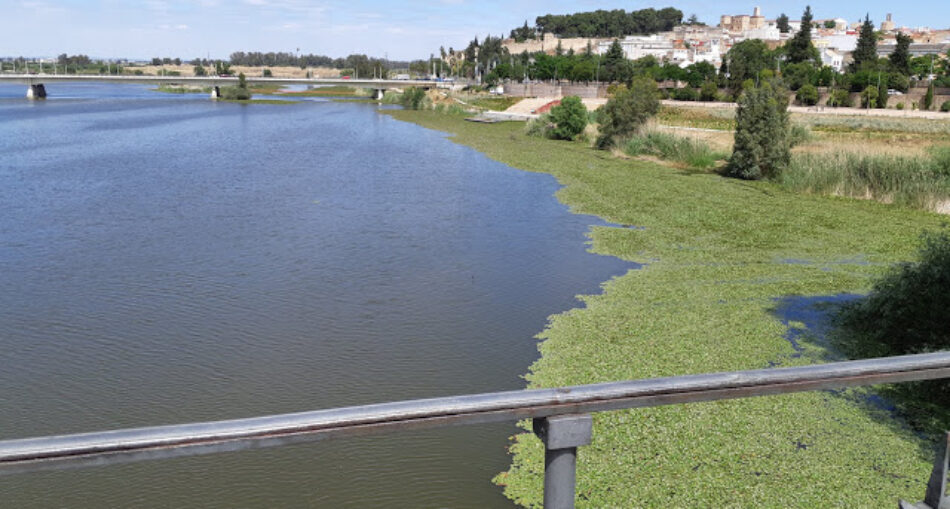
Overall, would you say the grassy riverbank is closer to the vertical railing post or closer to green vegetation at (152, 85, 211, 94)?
the vertical railing post

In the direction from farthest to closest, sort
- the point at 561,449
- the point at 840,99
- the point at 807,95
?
the point at 807,95 < the point at 840,99 < the point at 561,449

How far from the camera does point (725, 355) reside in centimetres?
1107

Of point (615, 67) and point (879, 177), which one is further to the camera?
point (615, 67)

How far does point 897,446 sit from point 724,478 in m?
2.27

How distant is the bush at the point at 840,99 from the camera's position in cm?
7788

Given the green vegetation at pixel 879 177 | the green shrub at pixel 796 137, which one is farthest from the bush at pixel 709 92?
the green vegetation at pixel 879 177

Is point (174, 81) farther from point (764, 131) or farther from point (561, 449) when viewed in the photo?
point (561, 449)

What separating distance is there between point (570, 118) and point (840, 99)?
44.6m

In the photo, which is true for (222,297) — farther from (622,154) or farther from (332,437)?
(622,154)

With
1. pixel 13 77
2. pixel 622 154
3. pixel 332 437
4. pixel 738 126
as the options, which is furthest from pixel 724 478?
pixel 13 77

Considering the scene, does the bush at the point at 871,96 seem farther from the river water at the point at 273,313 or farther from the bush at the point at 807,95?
the river water at the point at 273,313

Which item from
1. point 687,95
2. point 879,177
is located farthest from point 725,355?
point 687,95

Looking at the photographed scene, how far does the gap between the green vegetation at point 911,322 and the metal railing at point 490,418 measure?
26.0ft

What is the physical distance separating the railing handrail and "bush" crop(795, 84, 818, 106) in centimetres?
8647
